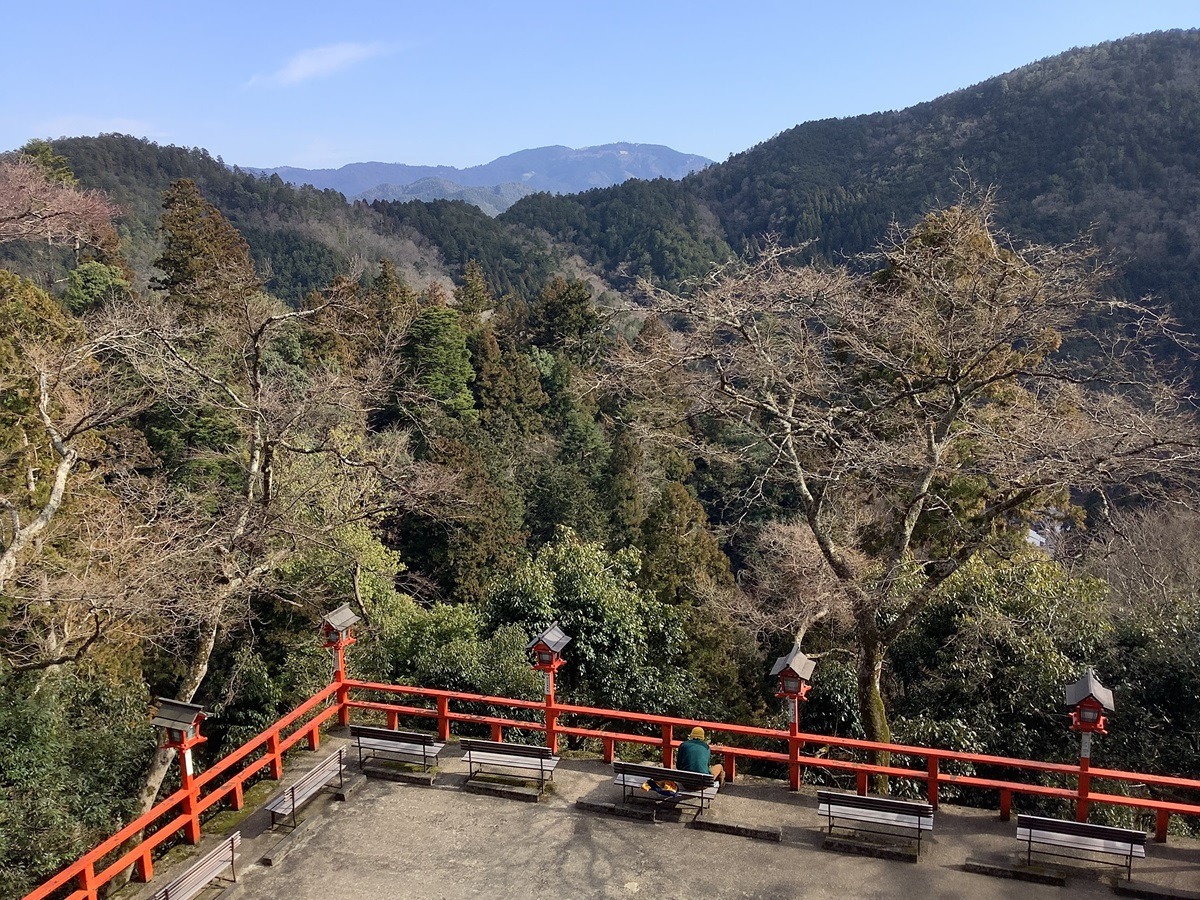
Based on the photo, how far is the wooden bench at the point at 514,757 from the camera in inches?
314

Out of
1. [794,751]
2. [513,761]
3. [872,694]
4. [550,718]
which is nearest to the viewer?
[794,751]

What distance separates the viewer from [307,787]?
766 centimetres

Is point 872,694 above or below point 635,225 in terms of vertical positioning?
below

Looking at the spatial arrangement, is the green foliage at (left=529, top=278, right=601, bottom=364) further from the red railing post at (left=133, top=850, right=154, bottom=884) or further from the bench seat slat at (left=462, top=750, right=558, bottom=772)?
the red railing post at (left=133, top=850, right=154, bottom=884)

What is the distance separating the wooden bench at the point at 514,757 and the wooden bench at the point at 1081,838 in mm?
3995

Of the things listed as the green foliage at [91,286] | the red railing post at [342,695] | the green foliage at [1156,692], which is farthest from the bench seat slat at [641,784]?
the green foliage at [91,286]

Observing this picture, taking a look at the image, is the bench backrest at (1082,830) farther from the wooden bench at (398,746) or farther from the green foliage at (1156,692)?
the wooden bench at (398,746)

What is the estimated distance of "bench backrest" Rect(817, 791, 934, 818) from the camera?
22.7ft

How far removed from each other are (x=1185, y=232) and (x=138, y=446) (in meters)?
63.3

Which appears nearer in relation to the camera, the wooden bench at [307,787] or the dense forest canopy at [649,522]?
the wooden bench at [307,787]

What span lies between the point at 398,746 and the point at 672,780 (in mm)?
2754

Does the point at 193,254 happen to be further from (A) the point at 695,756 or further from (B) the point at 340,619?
(A) the point at 695,756

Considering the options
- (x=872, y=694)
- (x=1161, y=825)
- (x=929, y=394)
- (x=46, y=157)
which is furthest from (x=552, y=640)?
(x=46, y=157)

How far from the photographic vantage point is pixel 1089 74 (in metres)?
80.6
